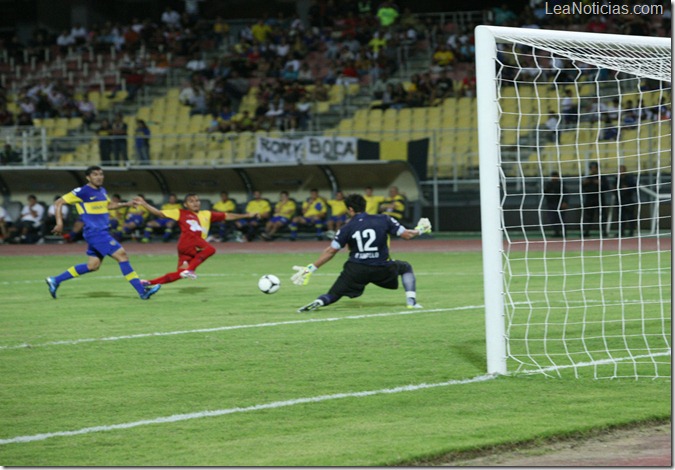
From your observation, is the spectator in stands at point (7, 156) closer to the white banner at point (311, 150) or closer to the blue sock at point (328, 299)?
the white banner at point (311, 150)

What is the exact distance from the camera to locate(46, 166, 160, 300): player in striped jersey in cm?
1455

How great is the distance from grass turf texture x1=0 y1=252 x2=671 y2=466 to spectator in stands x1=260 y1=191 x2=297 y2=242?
1428 centimetres

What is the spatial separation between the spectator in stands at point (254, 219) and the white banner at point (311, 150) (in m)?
1.14

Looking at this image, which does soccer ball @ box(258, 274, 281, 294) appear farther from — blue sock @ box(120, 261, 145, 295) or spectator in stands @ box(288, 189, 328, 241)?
spectator in stands @ box(288, 189, 328, 241)

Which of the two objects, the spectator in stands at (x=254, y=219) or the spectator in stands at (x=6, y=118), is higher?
the spectator in stands at (x=6, y=118)

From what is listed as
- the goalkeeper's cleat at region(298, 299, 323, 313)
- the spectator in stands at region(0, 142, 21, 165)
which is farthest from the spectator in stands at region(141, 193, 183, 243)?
the goalkeeper's cleat at region(298, 299, 323, 313)

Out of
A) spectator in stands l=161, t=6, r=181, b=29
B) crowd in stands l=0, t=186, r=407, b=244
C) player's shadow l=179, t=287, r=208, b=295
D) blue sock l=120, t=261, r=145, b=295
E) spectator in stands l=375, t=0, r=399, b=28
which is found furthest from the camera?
spectator in stands l=161, t=6, r=181, b=29

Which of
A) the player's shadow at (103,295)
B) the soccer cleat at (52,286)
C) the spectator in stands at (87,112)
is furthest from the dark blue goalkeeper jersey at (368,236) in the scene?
the spectator in stands at (87,112)

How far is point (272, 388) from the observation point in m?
7.85

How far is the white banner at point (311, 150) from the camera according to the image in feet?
92.0

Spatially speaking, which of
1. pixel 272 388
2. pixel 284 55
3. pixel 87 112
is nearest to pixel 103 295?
pixel 272 388

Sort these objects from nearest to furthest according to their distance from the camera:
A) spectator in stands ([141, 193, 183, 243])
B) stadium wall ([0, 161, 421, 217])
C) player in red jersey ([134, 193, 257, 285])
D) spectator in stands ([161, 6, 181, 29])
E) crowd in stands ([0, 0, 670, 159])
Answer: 1. player in red jersey ([134, 193, 257, 285])
2. stadium wall ([0, 161, 421, 217])
3. spectator in stands ([141, 193, 183, 243])
4. crowd in stands ([0, 0, 670, 159])
5. spectator in stands ([161, 6, 181, 29])

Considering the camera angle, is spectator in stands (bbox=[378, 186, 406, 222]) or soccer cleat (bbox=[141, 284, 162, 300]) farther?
spectator in stands (bbox=[378, 186, 406, 222])

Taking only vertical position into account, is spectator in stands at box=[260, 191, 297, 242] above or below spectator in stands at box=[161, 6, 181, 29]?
below
